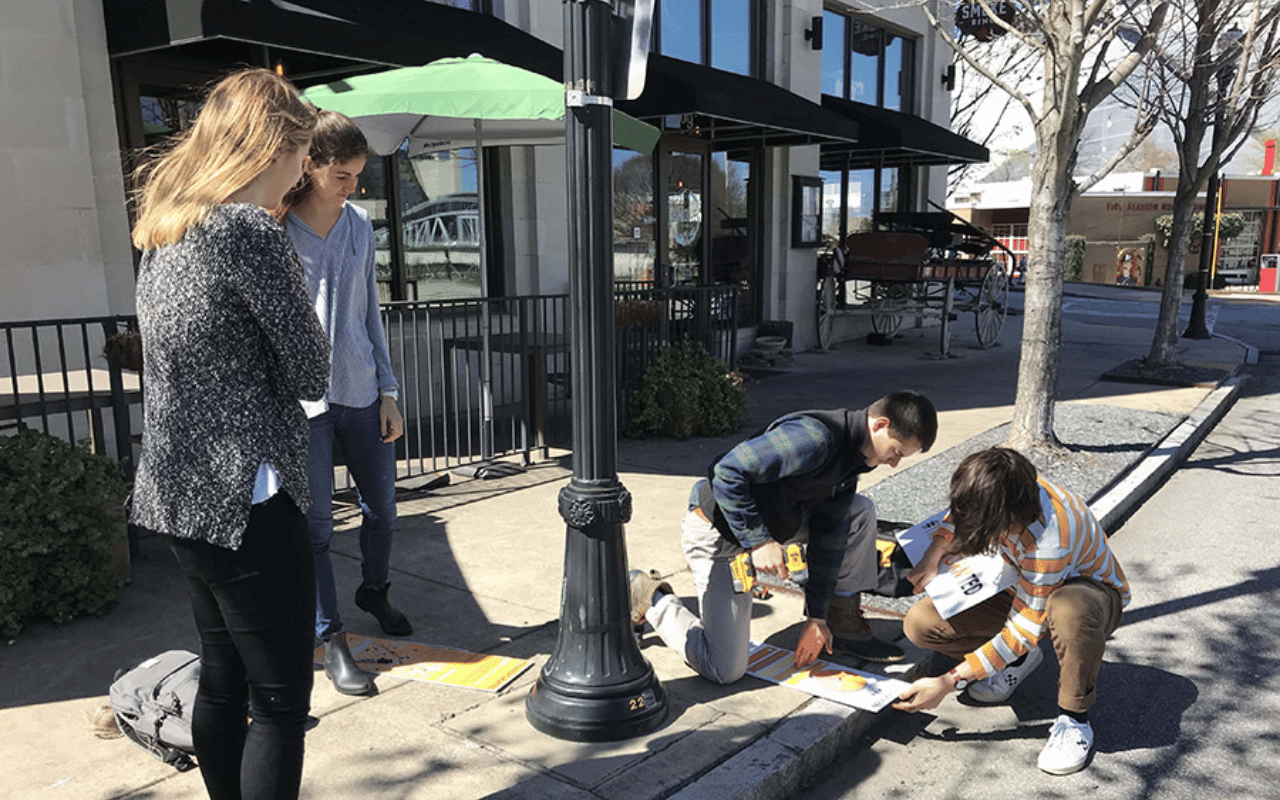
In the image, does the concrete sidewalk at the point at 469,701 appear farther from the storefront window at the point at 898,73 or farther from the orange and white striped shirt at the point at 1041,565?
the storefront window at the point at 898,73

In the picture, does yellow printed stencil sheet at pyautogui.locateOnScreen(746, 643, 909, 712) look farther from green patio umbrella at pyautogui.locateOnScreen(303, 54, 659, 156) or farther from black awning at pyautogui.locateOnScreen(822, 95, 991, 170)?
black awning at pyautogui.locateOnScreen(822, 95, 991, 170)

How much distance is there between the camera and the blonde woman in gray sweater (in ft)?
6.21

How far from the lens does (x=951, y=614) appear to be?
3.38m

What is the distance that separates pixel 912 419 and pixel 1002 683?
122 cm

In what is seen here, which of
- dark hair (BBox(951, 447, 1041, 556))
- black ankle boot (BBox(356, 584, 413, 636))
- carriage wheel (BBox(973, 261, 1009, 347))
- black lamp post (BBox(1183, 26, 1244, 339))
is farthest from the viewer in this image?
carriage wheel (BBox(973, 261, 1009, 347))

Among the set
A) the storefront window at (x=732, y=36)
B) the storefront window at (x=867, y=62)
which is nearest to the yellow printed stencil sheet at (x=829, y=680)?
the storefront window at (x=732, y=36)

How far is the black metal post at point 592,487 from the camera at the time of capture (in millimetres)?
2828

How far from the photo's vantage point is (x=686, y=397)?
7.34 metres

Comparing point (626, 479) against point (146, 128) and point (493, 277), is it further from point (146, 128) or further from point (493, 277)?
point (146, 128)

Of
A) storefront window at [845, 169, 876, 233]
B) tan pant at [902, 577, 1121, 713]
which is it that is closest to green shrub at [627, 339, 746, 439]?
tan pant at [902, 577, 1121, 713]

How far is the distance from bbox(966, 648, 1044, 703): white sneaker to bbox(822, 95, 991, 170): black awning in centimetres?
1031

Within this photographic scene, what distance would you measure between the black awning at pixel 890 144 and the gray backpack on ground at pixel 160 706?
1174 centimetres

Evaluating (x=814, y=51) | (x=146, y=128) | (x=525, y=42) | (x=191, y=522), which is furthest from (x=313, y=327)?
(x=814, y=51)

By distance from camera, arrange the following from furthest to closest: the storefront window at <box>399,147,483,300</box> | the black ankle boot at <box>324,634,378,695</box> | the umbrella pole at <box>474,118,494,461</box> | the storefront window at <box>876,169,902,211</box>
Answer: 1. the storefront window at <box>876,169,902,211</box>
2. the storefront window at <box>399,147,483,300</box>
3. the umbrella pole at <box>474,118,494,461</box>
4. the black ankle boot at <box>324,634,378,695</box>
